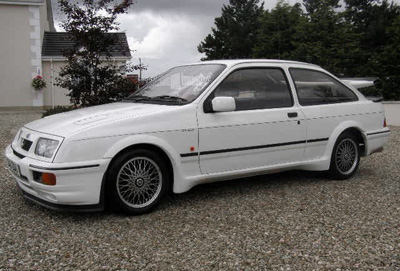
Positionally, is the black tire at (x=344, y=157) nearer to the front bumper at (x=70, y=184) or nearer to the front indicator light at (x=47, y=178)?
the front bumper at (x=70, y=184)

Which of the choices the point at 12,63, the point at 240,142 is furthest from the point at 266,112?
the point at 12,63

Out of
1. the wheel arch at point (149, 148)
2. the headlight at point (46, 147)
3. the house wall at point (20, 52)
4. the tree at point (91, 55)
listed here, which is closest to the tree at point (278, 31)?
the house wall at point (20, 52)

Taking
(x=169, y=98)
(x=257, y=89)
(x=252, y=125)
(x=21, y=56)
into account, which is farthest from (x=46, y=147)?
(x=21, y=56)

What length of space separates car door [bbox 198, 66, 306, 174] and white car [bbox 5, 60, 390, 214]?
12 mm

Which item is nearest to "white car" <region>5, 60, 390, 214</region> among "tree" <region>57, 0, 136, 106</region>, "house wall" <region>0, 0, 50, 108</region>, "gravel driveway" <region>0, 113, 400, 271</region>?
"gravel driveway" <region>0, 113, 400, 271</region>

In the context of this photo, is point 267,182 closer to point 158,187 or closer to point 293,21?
point 158,187

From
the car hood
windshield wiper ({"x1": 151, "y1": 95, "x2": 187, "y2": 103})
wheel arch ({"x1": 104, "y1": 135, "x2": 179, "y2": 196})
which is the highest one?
windshield wiper ({"x1": 151, "y1": 95, "x2": 187, "y2": 103})

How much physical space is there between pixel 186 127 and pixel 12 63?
18740 millimetres

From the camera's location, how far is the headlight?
383 cm

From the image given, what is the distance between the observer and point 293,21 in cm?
3262

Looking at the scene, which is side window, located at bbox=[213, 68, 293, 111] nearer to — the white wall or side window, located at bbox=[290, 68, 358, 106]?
side window, located at bbox=[290, 68, 358, 106]

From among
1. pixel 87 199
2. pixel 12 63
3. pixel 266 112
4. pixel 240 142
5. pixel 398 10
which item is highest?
pixel 398 10

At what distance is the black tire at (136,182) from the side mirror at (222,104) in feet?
2.61

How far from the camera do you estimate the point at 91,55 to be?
31.5 feet
